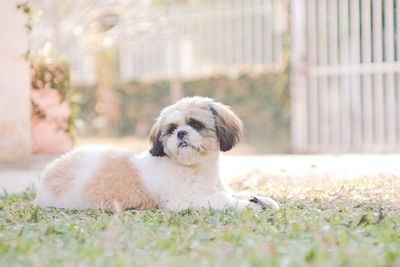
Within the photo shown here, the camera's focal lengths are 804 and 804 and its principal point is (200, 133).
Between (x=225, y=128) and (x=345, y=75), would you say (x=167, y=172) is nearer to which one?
(x=225, y=128)

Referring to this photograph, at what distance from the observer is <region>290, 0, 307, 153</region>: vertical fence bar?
39.4ft

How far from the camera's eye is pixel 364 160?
9.45 metres

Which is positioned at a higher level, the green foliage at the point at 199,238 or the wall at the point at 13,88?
the wall at the point at 13,88

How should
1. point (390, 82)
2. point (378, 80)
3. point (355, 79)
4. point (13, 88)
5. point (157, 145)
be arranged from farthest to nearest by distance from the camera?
point (355, 79) < point (378, 80) < point (390, 82) < point (13, 88) < point (157, 145)

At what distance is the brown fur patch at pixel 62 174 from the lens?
18.9 feet

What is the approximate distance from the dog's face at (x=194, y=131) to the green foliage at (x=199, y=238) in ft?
1.38

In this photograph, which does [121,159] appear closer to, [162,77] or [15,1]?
[15,1]

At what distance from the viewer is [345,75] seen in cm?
1181

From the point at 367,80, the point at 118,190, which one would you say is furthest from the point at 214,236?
the point at 367,80

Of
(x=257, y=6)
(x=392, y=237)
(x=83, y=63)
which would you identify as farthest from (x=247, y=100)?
(x=392, y=237)

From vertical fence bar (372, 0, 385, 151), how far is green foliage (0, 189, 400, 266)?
20.4 ft

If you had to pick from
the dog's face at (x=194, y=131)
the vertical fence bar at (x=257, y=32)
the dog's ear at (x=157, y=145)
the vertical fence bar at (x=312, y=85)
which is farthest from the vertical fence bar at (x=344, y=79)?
the dog's ear at (x=157, y=145)

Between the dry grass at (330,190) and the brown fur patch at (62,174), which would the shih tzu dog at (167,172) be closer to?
the brown fur patch at (62,174)

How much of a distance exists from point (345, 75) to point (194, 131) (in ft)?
22.6
